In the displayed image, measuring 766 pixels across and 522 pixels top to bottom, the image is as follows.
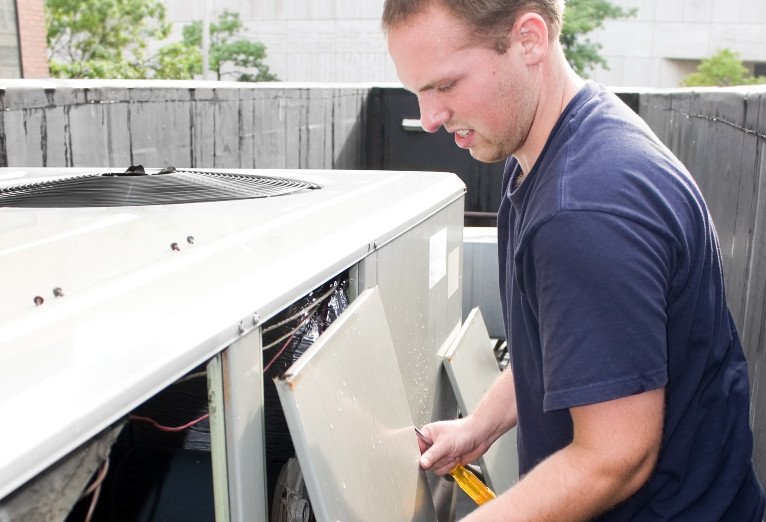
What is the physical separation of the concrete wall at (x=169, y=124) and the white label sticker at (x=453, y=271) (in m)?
1.90

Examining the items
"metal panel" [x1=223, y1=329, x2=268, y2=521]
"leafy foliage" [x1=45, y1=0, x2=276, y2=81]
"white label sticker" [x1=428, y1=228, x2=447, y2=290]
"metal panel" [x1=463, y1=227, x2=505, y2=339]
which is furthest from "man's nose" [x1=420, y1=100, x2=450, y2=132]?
"leafy foliage" [x1=45, y1=0, x2=276, y2=81]

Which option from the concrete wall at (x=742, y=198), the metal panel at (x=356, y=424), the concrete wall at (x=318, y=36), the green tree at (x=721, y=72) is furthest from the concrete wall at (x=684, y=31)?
the metal panel at (x=356, y=424)

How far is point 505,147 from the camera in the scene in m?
1.49

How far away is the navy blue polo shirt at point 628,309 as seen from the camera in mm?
1191

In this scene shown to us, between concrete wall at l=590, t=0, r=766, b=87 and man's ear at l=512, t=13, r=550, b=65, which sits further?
concrete wall at l=590, t=0, r=766, b=87

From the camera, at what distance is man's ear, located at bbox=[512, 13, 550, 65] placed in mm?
1413

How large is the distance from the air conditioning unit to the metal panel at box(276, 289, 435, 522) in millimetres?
10

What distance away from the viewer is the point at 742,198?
2807mm

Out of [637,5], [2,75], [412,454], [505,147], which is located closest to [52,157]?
[412,454]

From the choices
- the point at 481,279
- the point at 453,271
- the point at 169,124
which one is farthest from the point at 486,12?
the point at 169,124

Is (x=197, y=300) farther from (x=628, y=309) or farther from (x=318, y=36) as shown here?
(x=318, y=36)

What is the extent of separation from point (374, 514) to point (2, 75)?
14.8m

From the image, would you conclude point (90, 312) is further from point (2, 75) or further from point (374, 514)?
point (2, 75)

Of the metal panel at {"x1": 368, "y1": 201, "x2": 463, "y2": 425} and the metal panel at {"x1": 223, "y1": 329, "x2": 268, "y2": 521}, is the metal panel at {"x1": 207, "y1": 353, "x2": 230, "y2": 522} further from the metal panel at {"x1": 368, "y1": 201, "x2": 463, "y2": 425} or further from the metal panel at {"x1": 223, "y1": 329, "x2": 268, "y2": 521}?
the metal panel at {"x1": 368, "y1": 201, "x2": 463, "y2": 425}
